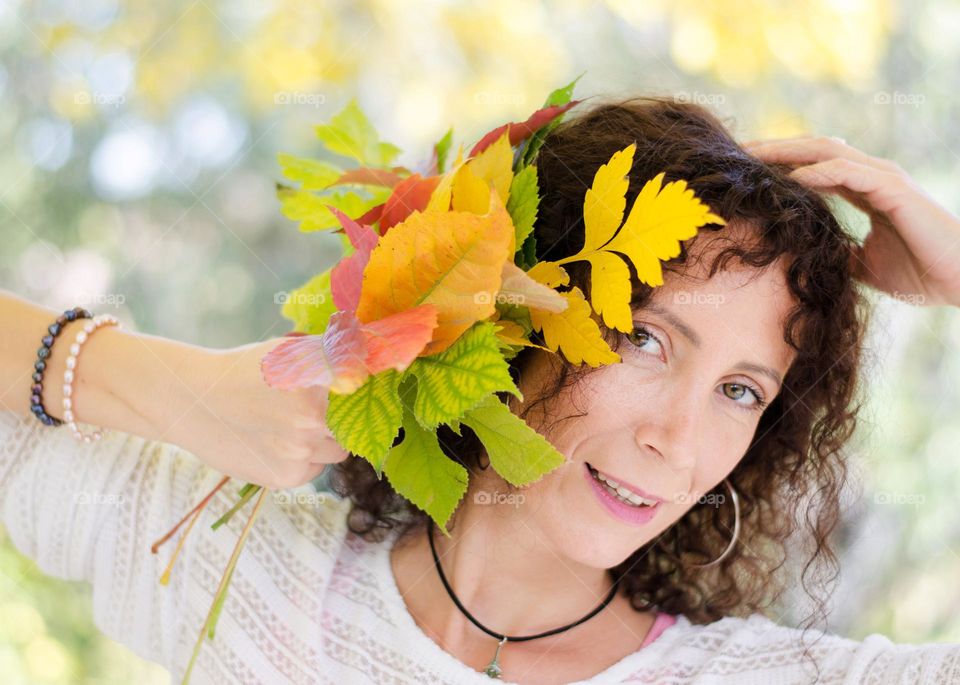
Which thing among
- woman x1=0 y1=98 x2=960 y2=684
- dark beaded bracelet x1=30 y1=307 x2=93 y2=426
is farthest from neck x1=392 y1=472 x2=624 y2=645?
dark beaded bracelet x1=30 y1=307 x2=93 y2=426

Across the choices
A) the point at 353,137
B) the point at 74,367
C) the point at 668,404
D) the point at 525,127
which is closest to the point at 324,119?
the point at 353,137

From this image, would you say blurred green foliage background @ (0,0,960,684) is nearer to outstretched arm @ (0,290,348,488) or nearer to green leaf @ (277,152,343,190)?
green leaf @ (277,152,343,190)

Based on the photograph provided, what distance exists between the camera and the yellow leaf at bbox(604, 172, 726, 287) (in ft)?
2.42

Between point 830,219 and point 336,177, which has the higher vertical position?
point 336,177

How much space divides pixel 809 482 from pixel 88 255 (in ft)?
5.09

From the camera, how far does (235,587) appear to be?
1155 millimetres

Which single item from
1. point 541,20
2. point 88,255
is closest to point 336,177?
point 541,20

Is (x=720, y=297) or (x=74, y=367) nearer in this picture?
(x=720, y=297)

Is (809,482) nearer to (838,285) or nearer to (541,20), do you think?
(838,285)

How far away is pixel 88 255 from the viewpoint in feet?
6.55

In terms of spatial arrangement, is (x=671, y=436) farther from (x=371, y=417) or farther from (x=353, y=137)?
(x=353, y=137)

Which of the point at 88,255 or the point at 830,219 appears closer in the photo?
the point at 830,219

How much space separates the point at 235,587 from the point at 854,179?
2.93 ft

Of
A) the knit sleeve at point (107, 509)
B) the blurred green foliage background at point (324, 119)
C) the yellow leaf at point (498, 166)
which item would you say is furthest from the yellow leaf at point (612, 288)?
the blurred green foliage background at point (324, 119)
